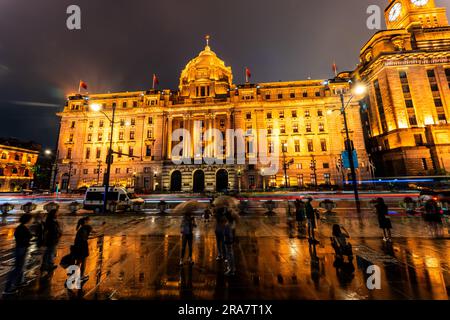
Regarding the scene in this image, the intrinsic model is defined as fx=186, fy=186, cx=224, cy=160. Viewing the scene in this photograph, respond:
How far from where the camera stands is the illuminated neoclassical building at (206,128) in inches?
1597

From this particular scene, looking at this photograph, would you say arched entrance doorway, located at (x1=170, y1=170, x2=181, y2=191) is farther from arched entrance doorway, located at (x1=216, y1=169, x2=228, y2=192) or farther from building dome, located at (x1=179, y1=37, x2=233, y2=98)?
building dome, located at (x1=179, y1=37, x2=233, y2=98)

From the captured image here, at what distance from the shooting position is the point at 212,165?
4134cm

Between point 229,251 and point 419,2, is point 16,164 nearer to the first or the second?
point 229,251

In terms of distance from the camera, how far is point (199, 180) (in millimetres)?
41875

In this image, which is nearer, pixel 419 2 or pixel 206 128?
pixel 206 128

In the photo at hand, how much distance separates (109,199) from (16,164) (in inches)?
2484

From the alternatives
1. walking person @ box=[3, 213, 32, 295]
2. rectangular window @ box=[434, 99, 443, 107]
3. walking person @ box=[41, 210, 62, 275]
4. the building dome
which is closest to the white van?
walking person @ box=[41, 210, 62, 275]

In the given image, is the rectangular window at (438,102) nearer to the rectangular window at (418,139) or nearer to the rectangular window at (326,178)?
the rectangular window at (418,139)

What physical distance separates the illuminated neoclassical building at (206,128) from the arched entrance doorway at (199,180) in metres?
0.22

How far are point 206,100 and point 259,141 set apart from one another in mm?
16620

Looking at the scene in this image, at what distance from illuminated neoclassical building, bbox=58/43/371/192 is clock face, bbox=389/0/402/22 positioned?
37.6 m

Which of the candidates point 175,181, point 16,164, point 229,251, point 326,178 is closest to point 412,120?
point 326,178

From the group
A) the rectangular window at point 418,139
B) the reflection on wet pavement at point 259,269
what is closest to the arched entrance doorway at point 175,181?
the reflection on wet pavement at point 259,269
